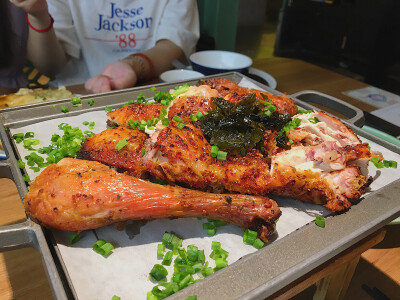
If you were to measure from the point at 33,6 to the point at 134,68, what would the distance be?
40.7 inches

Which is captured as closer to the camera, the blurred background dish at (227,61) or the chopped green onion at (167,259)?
the chopped green onion at (167,259)

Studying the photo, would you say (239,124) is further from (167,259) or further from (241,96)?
(167,259)

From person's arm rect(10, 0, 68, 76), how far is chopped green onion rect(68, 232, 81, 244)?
2428 millimetres

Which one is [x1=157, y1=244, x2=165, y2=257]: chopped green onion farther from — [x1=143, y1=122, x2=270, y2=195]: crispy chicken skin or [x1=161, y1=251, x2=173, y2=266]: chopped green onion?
[x1=143, y1=122, x2=270, y2=195]: crispy chicken skin

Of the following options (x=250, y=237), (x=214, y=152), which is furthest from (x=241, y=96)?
(x=250, y=237)

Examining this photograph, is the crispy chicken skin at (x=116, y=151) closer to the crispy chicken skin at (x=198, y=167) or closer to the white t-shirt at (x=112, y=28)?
the crispy chicken skin at (x=198, y=167)

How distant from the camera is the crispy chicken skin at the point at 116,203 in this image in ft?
3.64

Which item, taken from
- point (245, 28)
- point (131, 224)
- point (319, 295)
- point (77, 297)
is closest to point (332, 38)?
point (245, 28)

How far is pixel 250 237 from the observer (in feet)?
3.93

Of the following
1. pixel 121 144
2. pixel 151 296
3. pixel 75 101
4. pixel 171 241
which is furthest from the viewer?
pixel 75 101

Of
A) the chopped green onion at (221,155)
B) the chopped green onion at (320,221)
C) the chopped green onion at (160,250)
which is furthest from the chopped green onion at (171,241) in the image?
the chopped green onion at (320,221)

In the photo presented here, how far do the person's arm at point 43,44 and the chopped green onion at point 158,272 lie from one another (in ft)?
8.79

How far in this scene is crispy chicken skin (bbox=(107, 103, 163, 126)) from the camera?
1.74 meters

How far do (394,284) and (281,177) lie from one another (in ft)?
2.88
